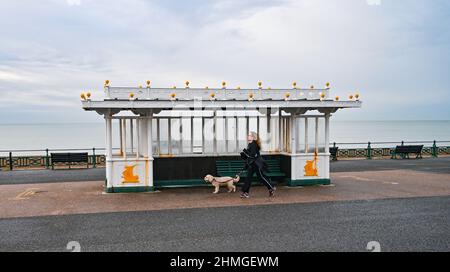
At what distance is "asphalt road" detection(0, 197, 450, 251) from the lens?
7285mm

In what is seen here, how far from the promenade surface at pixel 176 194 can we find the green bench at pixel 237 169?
0.58 meters

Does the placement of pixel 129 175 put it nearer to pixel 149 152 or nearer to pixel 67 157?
pixel 149 152

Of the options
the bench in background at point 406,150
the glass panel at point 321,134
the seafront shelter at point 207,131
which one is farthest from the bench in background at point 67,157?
the bench in background at point 406,150

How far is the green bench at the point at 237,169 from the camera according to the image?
14281 millimetres

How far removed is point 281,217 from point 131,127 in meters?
7.06

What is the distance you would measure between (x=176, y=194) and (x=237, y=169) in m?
2.59

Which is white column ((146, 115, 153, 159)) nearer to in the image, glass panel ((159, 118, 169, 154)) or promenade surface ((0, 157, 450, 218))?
glass panel ((159, 118, 169, 154))

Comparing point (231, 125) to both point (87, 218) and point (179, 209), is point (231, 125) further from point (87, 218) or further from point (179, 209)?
point (87, 218)

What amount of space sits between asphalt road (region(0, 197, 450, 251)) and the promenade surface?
886mm

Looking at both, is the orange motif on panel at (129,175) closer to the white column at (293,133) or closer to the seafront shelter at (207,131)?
the seafront shelter at (207,131)

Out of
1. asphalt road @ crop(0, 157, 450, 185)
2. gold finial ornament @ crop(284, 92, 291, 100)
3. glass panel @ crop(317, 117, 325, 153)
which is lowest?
asphalt road @ crop(0, 157, 450, 185)

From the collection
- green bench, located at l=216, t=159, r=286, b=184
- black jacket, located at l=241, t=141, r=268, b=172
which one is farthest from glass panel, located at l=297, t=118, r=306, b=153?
black jacket, located at l=241, t=141, r=268, b=172
